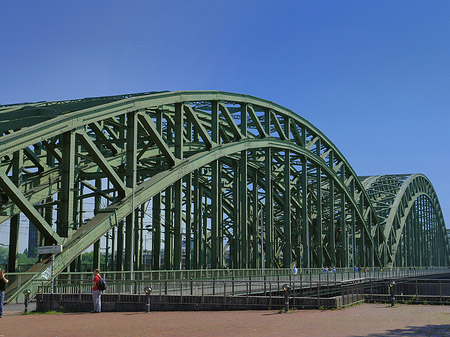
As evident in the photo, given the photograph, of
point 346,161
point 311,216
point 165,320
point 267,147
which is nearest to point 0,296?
point 165,320

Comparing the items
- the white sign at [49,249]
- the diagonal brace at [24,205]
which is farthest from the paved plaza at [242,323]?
the diagonal brace at [24,205]

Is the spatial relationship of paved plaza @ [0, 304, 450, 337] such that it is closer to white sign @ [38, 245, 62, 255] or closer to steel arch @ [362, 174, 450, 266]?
white sign @ [38, 245, 62, 255]

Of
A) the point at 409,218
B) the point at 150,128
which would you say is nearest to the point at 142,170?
the point at 150,128

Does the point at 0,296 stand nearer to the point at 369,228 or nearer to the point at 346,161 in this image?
the point at 346,161

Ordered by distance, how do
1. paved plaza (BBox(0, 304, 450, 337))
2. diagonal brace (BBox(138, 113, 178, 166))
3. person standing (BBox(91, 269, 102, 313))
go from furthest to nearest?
diagonal brace (BBox(138, 113, 178, 166)), person standing (BBox(91, 269, 102, 313)), paved plaza (BBox(0, 304, 450, 337))

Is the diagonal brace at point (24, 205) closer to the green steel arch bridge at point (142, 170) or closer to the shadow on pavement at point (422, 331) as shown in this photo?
the green steel arch bridge at point (142, 170)

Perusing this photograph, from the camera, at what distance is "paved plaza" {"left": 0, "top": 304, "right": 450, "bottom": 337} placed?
1446cm

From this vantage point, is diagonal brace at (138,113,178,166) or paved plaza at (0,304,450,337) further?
diagonal brace at (138,113,178,166)

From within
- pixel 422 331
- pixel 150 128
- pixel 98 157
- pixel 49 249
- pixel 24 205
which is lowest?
pixel 422 331

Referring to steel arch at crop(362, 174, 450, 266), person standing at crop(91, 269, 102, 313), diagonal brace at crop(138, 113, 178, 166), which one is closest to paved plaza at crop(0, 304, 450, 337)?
person standing at crop(91, 269, 102, 313)

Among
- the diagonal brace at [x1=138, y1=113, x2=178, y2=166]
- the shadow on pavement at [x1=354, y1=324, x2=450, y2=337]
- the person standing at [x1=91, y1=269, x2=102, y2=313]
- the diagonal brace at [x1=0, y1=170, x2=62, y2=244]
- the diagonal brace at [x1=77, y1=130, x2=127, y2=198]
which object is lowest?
the shadow on pavement at [x1=354, y1=324, x2=450, y2=337]

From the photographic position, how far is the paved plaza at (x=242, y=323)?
569 inches

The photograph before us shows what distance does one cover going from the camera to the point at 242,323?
16625 millimetres

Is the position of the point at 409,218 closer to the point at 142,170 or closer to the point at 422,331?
the point at 142,170
